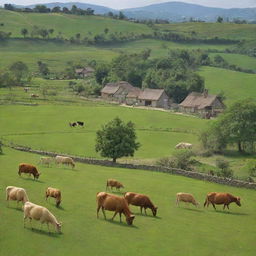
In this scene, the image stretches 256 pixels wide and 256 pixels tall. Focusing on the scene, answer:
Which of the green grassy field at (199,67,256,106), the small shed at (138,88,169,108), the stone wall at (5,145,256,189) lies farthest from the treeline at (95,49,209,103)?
the stone wall at (5,145,256,189)

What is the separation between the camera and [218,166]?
54062mm

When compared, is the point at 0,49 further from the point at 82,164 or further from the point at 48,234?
the point at 48,234

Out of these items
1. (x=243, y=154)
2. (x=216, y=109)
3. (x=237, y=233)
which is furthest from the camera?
(x=216, y=109)

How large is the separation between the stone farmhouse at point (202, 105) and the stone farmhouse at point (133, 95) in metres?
6.25

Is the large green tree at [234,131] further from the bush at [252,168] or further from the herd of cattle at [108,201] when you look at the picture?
the herd of cattle at [108,201]

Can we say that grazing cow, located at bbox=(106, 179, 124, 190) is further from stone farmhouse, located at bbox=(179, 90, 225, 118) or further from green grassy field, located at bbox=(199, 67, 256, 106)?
green grassy field, located at bbox=(199, 67, 256, 106)

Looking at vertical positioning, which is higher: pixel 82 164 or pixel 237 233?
pixel 237 233

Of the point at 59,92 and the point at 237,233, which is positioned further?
the point at 59,92

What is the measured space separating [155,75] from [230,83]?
23080 mm

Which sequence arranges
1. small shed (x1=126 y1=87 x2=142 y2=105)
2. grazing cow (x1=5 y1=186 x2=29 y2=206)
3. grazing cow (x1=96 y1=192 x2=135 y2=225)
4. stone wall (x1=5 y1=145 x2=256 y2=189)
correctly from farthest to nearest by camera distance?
small shed (x1=126 y1=87 x2=142 y2=105) → stone wall (x1=5 y1=145 x2=256 y2=189) → grazing cow (x1=5 y1=186 x2=29 y2=206) → grazing cow (x1=96 y1=192 x2=135 y2=225)

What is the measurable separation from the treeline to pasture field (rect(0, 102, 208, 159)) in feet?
87.1

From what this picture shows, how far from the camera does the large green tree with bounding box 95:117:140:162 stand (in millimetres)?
54844

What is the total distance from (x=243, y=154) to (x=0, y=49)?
135220 mm

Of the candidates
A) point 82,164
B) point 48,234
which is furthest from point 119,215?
point 82,164
